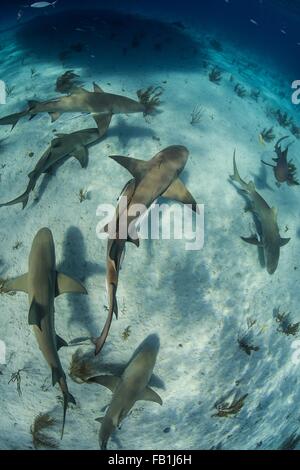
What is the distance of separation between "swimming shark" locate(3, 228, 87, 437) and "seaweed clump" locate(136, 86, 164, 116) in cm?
467

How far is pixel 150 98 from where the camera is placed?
9219mm

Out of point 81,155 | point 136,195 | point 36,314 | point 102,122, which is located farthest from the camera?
point 102,122

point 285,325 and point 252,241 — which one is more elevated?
point 252,241

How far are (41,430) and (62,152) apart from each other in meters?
4.92

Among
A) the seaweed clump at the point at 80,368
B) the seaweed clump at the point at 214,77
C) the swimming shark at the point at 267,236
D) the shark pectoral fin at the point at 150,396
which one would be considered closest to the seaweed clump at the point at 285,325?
the swimming shark at the point at 267,236

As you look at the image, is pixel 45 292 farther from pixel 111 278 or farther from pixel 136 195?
pixel 136 195

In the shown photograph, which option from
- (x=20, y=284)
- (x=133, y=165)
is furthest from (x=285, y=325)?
(x=20, y=284)

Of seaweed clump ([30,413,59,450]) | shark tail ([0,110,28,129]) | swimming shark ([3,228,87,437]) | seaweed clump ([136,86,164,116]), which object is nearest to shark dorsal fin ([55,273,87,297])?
swimming shark ([3,228,87,437])

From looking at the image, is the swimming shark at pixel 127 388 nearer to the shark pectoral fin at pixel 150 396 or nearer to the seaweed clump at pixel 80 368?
the shark pectoral fin at pixel 150 396

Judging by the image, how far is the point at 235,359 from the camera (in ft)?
19.1

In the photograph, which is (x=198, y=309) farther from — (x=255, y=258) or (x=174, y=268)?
(x=255, y=258)

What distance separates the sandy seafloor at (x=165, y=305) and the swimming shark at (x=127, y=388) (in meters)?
0.35

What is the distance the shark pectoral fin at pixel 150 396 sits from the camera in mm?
4973

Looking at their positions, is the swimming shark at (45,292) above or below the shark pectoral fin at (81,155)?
below
